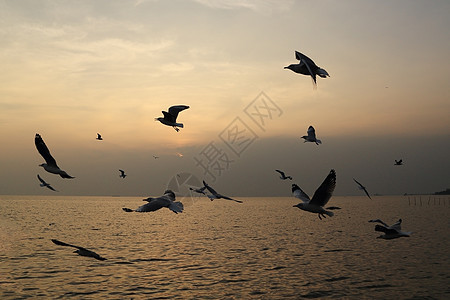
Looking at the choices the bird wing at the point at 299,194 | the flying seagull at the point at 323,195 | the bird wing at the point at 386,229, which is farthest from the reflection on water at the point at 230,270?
the flying seagull at the point at 323,195

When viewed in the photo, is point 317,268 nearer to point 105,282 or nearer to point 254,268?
point 254,268

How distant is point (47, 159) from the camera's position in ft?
66.6

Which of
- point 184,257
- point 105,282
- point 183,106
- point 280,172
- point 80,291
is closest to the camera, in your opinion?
point 183,106

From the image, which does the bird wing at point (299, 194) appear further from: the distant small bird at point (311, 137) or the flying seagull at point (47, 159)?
the flying seagull at point (47, 159)

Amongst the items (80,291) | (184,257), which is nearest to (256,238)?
(184,257)

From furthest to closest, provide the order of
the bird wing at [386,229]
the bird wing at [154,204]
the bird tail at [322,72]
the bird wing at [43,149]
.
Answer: the bird wing at [43,149], the bird wing at [386,229], the bird tail at [322,72], the bird wing at [154,204]

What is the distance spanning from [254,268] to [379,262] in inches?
425

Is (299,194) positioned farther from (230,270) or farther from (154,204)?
(230,270)

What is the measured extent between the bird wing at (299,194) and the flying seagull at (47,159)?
11.3 metres

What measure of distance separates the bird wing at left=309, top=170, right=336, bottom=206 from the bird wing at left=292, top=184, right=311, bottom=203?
1901 millimetres

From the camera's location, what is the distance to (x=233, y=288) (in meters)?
26.7

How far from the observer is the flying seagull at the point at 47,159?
66.1 ft

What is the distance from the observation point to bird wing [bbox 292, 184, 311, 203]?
2150cm

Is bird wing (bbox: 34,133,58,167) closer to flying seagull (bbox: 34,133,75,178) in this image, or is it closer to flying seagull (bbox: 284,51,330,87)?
flying seagull (bbox: 34,133,75,178)
